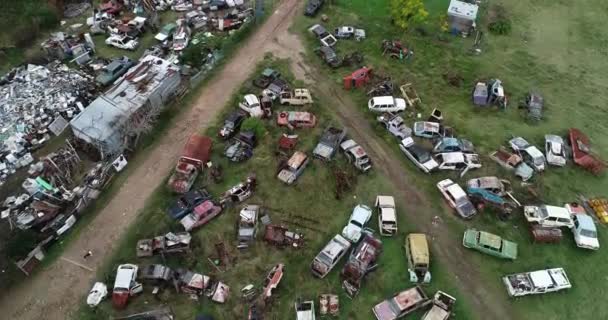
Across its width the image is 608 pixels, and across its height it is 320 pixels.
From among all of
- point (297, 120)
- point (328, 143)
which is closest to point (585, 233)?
point (328, 143)

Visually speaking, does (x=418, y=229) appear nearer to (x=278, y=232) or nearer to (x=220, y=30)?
(x=278, y=232)

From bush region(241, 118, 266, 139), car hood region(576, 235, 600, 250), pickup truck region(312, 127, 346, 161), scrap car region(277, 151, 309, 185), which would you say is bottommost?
car hood region(576, 235, 600, 250)

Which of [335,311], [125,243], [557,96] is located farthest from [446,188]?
[125,243]

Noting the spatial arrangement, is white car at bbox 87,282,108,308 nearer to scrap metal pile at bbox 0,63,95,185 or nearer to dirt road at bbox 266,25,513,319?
scrap metal pile at bbox 0,63,95,185

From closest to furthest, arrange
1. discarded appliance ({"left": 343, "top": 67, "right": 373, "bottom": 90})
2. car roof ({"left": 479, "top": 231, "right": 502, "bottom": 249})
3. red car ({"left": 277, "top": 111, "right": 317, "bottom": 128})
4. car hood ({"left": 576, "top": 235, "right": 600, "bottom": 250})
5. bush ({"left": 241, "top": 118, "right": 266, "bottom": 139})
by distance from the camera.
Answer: car roof ({"left": 479, "top": 231, "right": 502, "bottom": 249})
car hood ({"left": 576, "top": 235, "right": 600, "bottom": 250})
bush ({"left": 241, "top": 118, "right": 266, "bottom": 139})
red car ({"left": 277, "top": 111, "right": 317, "bottom": 128})
discarded appliance ({"left": 343, "top": 67, "right": 373, "bottom": 90})

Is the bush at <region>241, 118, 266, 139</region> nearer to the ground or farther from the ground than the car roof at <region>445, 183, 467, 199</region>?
farther from the ground

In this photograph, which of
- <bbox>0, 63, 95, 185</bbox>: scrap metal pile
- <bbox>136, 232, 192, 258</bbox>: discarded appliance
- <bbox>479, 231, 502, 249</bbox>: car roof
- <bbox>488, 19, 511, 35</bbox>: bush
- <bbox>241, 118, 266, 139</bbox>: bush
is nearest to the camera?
<bbox>479, 231, 502, 249</bbox>: car roof

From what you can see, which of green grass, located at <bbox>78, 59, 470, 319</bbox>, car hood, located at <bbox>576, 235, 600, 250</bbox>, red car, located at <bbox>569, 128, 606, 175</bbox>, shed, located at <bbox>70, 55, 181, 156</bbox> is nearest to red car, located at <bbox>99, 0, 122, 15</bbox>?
shed, located at <bbox>70, 55, 181, 156</bbox>
